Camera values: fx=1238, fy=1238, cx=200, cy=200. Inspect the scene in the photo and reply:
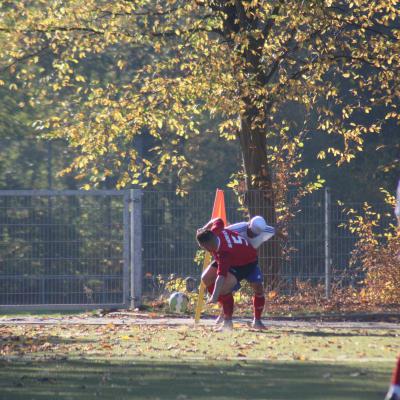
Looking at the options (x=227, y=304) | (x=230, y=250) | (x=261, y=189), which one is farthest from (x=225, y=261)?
(x=261, y=189)

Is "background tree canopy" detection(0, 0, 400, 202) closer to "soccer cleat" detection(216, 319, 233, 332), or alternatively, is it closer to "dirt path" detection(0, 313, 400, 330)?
"dirt path" detection(0, 313, 400, 330)

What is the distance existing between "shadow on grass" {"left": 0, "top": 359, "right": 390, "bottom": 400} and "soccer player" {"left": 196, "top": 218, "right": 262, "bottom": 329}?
2622mm

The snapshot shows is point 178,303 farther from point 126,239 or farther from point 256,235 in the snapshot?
point 256,235

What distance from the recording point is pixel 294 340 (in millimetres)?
13344

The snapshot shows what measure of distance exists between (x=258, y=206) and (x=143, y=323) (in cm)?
403

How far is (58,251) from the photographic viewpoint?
19453 mm

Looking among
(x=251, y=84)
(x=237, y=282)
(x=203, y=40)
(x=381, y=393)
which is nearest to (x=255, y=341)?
(x=237, y=282)

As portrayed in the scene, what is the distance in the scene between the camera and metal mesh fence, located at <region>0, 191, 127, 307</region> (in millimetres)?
19312

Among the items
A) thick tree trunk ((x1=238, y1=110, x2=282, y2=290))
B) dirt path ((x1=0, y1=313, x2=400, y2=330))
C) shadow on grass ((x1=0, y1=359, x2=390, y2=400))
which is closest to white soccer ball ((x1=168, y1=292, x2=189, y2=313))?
dirt path ((x1=0, y1=313, x2=400, y2=330))

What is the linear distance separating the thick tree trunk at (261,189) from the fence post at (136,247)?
1788mm

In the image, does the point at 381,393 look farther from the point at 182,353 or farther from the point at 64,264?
the point at 64,264

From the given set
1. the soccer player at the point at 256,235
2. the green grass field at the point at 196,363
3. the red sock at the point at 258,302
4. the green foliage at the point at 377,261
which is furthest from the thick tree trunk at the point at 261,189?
the soccer player at the point at 256,235

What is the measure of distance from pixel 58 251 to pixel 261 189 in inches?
137

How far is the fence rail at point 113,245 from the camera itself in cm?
1925
